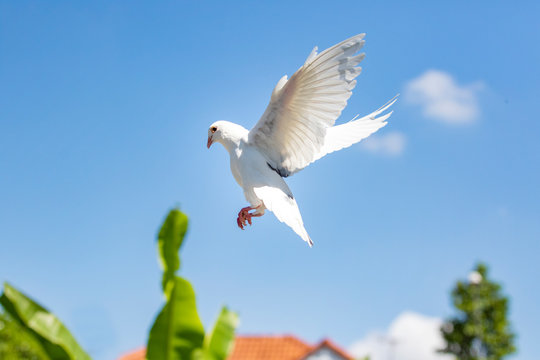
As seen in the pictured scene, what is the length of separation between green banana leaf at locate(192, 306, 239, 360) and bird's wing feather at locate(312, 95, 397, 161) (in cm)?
134

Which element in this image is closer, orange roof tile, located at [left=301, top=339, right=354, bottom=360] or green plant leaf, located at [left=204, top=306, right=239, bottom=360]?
green plant leaf, located at [left=204, top=306, right=239, bottom=360]

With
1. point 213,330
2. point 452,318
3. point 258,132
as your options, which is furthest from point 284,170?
point 452,318

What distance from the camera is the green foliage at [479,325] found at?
57.7 ft

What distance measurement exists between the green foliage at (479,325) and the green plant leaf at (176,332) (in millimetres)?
15911

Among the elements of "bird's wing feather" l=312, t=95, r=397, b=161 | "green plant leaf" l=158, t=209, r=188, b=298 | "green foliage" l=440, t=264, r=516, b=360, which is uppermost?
"green foliage" l=440, t=264, r=516, b=360

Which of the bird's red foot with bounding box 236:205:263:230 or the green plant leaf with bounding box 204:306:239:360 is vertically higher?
the bird's red foot with bounding box 236:205:263:230

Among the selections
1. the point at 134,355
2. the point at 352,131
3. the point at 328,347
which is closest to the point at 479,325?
the point at 328,347

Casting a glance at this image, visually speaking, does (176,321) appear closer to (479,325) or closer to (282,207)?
(282,207)

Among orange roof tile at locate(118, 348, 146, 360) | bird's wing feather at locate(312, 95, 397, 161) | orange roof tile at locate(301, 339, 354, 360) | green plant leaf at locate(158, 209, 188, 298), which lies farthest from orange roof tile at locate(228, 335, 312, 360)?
green plant leaf at locate(158, 209, 188, 298)

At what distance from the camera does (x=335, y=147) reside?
4.03 m

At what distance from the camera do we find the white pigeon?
118 inches

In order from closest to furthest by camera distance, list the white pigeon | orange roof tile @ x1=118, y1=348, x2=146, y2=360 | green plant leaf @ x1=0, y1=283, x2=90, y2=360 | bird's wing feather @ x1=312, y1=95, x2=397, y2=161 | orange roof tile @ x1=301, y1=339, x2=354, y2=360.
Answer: green plant leaf @ x1=0, y1=283, x2=90, y2=360
the white pigeon
bird's wing feather @ x1=312, y1=95, x2=397, y2=161
orange roof tile @ x1=301, y1=339, x2=354, y2=360
orange roof tile @ x1=118, y1=348, x2=146, y2=360

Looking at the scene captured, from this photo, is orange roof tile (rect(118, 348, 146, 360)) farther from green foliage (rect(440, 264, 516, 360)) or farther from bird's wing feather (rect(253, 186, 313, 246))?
bird's wing feather (rect(253, 186, 313, 246))

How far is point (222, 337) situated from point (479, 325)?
16459 millimetres
